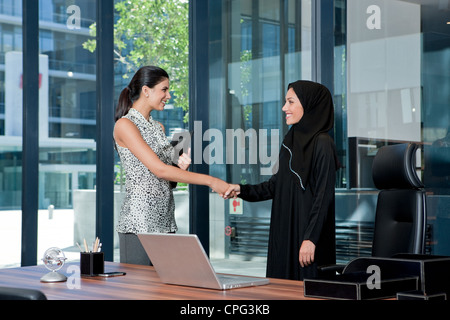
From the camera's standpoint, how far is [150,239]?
209 centimetres

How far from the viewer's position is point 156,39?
426 cm

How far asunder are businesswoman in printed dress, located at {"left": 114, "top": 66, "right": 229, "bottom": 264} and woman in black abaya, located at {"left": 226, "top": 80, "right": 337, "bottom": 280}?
44cm

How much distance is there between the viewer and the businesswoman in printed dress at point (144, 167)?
296cm

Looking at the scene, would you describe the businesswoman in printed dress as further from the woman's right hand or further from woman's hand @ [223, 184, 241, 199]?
woman's hand @ [223, 184, 241, 199]

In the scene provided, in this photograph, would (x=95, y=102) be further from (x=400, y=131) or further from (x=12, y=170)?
(x=400, y=131)

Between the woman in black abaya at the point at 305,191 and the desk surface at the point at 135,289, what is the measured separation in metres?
1.03

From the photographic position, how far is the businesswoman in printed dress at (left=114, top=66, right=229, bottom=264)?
116 inches

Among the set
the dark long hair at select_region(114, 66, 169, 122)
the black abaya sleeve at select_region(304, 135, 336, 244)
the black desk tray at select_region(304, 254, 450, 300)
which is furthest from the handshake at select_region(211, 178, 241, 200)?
the black desk tray at select_region(304, 254, 450, 300)

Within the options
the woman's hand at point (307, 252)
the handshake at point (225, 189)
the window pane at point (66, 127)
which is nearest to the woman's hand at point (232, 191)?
the handshake at point (225, 189)

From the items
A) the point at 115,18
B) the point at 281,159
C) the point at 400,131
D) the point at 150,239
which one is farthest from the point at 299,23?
the point at 150,239

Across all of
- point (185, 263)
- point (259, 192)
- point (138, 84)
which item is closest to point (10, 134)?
point (138, 84)

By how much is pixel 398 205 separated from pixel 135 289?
5.48 feet

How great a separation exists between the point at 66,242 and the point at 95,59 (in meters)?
1.14

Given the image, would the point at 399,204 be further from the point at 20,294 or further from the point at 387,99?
the point at 20,294
